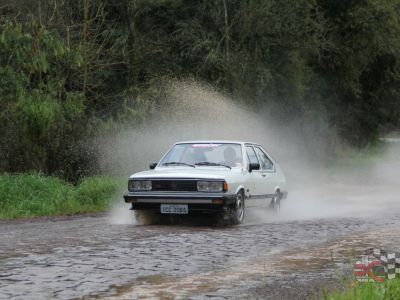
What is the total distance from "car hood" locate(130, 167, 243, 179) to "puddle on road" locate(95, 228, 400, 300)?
2.46 m

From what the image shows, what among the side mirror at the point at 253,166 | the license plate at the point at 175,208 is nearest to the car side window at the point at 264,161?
the side mirror at the point at 253,166

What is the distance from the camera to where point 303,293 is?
23.1ft

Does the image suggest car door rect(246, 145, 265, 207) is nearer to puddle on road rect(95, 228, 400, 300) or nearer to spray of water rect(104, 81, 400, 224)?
spray of water rect(104, 81, 400, 224)

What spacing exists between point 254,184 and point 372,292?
7.83m

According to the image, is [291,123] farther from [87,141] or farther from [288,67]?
[87,141]

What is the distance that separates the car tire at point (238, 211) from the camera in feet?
42.0

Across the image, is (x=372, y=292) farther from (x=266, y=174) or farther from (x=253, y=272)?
(x=266, y=174)

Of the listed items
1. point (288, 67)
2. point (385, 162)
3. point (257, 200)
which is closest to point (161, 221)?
point (257, 200)

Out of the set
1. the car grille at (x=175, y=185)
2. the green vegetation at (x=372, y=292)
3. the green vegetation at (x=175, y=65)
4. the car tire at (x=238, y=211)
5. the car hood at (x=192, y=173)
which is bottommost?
the green vegetation at (x=372, y=292)

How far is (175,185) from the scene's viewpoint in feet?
41.1

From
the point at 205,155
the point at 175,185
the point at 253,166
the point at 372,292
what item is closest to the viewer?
the point at 372,292

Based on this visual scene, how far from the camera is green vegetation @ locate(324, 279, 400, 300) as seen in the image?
19.5 ft
